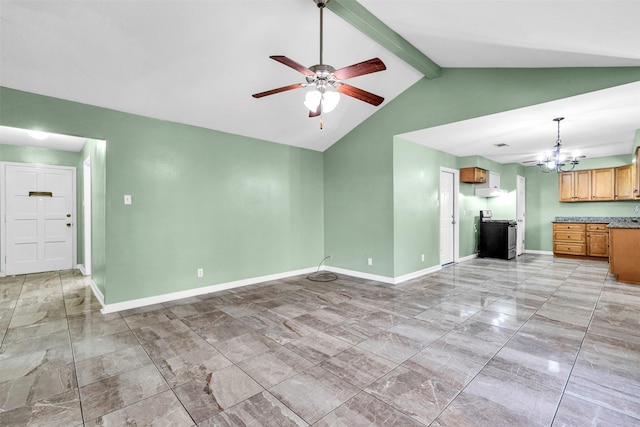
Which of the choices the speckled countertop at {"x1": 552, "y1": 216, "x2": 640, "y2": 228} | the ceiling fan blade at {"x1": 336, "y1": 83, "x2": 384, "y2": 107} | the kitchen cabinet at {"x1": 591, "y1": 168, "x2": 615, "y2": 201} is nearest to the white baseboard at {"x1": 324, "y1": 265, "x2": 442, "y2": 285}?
the ceiling fan blade at {"x1": 336, "y1": 83, "x2": 384, "y2": 107}

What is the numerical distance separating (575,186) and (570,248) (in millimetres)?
1591

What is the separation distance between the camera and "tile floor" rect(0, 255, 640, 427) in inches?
70.8

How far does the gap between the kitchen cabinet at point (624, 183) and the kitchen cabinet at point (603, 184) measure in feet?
0.28

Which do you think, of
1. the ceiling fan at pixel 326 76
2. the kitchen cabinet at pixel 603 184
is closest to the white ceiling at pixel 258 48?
the ceiling fan at pixel 326 76

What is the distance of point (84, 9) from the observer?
2371mm

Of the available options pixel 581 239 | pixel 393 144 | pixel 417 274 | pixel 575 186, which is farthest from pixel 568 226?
pixel 393 144

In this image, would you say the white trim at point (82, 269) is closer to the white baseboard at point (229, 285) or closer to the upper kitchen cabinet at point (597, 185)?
the white baseboard at point (229, 285)

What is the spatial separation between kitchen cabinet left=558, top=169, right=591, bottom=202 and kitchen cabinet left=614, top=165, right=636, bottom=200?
0.50m

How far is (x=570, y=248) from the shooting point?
732cm

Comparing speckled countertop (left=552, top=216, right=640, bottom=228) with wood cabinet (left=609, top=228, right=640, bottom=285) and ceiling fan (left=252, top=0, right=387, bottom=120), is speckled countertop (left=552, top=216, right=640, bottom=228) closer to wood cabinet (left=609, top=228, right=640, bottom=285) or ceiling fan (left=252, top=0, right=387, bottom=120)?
wood cabinet (left=609, top=228, right=640, bottom=285)

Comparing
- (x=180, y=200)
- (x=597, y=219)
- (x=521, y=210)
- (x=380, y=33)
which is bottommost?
(x=597, y=219)

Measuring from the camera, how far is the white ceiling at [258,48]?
2.38 metres

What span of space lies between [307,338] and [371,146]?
3.54 metres

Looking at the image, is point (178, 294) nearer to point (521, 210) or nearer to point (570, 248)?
point (521, 210)
